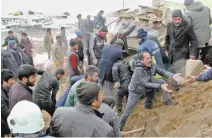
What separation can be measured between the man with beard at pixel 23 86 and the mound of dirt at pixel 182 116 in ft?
8.97

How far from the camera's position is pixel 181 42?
8586mm

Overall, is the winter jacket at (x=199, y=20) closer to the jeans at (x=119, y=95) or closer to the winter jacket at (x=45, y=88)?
the jeans at (x=119, y=95)

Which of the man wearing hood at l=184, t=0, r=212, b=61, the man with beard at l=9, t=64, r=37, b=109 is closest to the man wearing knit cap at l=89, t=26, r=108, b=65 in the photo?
the man wearing hood at l=184, t=0, r=212, b=61

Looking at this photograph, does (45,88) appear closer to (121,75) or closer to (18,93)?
(18,93)

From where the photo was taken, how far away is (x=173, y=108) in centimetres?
789

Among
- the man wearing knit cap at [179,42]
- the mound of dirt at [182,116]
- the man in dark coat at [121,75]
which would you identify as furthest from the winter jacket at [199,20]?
the man in dark coat at [121,75]

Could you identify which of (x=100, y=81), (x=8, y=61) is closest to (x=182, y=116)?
(x=100, y=81)

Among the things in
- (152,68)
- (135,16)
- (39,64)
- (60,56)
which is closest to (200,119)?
(152,68)

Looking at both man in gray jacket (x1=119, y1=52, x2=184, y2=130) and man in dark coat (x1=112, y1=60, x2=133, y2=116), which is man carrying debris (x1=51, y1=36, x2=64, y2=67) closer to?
man in dark coat (x1=112, y1=60, x2=133, y2=116)

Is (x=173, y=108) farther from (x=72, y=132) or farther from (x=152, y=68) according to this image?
(x=72, y=132)

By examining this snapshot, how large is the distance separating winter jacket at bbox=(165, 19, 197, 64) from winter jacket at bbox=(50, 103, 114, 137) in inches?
191

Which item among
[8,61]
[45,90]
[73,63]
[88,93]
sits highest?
[88,93]

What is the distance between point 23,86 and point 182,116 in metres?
3.30

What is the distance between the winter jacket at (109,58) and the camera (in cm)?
819
